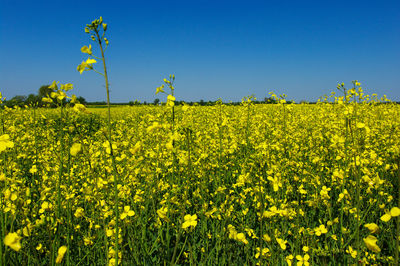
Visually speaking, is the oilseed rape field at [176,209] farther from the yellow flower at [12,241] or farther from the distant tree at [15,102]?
the distant tree at [15,102]

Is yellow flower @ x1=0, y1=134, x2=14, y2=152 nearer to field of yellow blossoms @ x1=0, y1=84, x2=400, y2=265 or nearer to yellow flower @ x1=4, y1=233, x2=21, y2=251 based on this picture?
field of yellow blossoms @ x1=0, y1=84, x2=400, y2=265

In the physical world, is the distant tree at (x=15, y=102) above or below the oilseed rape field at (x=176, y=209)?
above

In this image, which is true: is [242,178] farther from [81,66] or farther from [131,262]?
[81,66]

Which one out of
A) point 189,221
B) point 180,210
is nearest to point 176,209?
point 180,210

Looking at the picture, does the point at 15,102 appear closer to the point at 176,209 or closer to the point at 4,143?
the point at 176,209

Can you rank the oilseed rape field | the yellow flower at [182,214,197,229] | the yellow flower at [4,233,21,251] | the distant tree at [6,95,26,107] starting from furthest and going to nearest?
the distant tree at [6,95,26,107], the oilseed rape field, the yellow flower at [182,214,197,229], the yellow flower at [4,233,21,251]

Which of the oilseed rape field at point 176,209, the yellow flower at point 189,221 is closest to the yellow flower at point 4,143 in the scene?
the oilseed rape field at point 176,209

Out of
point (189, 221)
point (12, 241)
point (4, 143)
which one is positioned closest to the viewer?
point (12, 241)

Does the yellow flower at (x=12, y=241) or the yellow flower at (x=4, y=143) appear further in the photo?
the yellow flower at (x=4, y=143)

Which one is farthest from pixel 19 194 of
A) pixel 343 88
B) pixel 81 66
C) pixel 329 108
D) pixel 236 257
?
pixel 329 108

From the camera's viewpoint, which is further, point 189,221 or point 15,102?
point 15,102

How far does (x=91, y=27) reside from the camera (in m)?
1.40

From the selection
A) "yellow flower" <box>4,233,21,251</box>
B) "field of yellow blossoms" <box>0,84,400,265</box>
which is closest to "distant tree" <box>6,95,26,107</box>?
"field of yellow blossoms" <box>0,84,400,265</box>

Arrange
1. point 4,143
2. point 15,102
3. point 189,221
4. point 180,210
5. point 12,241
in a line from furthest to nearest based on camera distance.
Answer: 1. point 15,102
2. point 180,210
3. point 189,221
4. point 4,143
5. point 12,241
